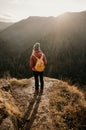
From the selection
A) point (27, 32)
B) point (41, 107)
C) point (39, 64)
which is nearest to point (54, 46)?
point (27, 32)

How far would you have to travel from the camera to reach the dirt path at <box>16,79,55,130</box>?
668 cm

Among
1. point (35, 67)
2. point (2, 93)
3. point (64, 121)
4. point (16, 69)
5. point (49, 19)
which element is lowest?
point (16, 69)

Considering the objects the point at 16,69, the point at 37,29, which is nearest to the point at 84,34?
the point at 16,69

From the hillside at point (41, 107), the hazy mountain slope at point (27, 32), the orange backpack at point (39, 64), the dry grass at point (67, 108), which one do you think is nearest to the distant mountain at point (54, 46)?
the hazy mountain slope at point (27, 32)

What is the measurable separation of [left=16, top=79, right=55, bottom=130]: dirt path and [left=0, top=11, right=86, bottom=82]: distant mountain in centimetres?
4052

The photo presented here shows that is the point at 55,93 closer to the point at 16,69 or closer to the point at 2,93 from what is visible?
the point at 2,93

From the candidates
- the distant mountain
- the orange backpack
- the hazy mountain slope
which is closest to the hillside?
the orange backpack

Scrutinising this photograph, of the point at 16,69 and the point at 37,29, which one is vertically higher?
the point at 37,29

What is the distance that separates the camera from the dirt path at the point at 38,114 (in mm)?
6684

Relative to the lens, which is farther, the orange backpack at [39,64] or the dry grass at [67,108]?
the orange backpack at [39,64]

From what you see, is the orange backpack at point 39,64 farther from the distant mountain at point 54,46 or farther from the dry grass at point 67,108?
the distant mountain at point 54,46

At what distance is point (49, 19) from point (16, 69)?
47861 mm

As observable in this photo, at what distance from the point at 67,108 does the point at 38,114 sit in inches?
42.4

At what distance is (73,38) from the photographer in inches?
3091
